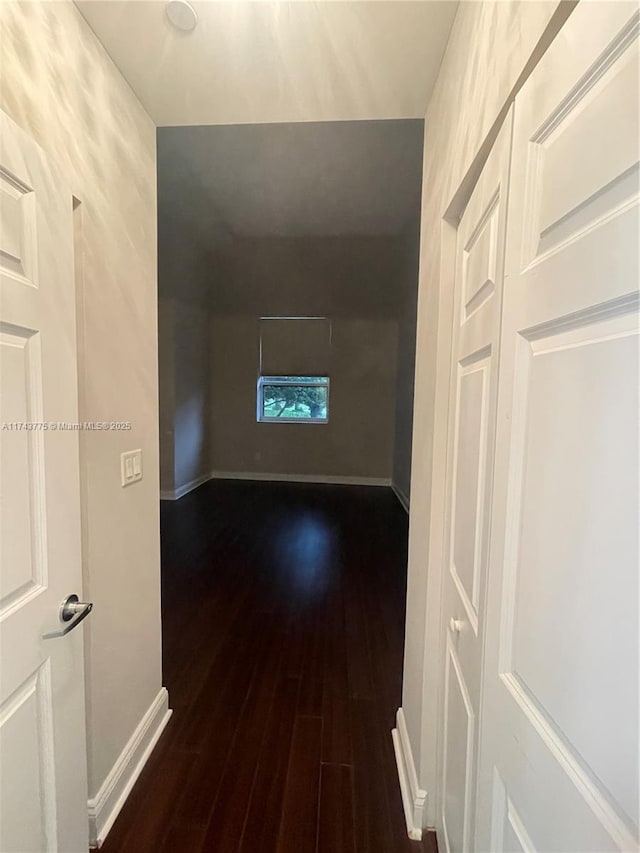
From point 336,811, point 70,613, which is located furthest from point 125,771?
point 70,613

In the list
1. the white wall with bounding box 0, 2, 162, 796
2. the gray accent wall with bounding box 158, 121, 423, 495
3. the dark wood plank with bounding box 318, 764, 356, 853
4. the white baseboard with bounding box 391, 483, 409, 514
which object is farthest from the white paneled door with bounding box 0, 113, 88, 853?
the white baseboard with bounding box 391, 483, 409, 514

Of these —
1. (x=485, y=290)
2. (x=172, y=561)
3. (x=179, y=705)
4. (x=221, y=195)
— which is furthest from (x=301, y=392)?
(x=485, y=290)

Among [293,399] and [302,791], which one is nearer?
[302,791]

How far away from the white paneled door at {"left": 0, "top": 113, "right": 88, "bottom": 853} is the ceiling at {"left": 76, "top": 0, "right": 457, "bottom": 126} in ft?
2.32

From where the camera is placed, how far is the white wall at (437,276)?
825 millimetres

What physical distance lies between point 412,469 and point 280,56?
59.9 inches

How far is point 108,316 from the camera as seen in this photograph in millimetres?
1313

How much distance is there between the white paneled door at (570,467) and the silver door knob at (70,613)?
0.95 metres

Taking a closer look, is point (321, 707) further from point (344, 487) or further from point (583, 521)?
point (344, 487)

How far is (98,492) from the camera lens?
1281 millimetres

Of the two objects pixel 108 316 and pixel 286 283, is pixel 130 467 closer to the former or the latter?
pixel 108 316

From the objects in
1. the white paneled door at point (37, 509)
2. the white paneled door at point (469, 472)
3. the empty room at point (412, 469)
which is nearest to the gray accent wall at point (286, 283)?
the empty room at point (412, 469)

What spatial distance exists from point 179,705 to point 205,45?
2629 mm

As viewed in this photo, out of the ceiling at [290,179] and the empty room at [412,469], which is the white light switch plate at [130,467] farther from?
the ceiling at [290,179]
